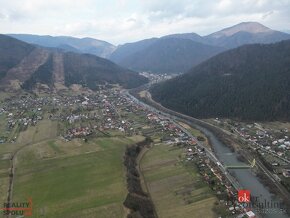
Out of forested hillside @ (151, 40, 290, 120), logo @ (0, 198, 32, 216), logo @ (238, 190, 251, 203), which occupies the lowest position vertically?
logo @ (0, 198, 32, 216)

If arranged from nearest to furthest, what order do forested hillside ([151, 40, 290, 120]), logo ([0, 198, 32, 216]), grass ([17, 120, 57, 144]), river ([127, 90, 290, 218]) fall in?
river ([127, 90, 290, 218])
logo ([0, 198, 32, 216])
grass ([17, 120, 57, 144])
forested hillside ([151, 40, 290, 120])

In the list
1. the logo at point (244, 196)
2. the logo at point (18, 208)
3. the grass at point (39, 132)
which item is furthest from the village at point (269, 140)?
the grass at point (39, 132)

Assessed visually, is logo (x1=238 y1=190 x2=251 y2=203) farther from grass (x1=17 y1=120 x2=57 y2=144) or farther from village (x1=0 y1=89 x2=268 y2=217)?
grass (x1=17 y1=120 x2=57 y2=144)

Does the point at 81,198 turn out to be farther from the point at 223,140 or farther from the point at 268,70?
the point at 268,70

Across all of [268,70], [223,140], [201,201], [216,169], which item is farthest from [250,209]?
[268,70]

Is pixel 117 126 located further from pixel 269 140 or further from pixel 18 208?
pixel 18 208

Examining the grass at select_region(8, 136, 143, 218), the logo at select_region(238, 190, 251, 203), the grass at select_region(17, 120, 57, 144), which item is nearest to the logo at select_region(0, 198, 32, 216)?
the grass at select_region(8, 136, 143, 218)

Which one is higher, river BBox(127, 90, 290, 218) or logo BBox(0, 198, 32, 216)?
river BBox(127, 90, 290, 218)
